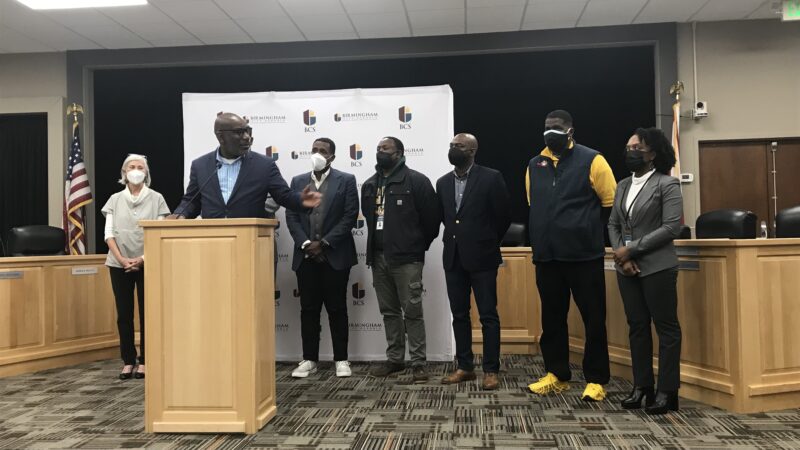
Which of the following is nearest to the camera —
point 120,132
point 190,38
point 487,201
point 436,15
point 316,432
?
point 316,432

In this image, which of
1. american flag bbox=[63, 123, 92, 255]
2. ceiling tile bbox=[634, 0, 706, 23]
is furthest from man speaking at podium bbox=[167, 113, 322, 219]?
ceiling tile bbox=[634, 0, 706, 23]

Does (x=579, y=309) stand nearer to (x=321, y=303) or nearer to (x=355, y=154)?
(x=321, y=303)

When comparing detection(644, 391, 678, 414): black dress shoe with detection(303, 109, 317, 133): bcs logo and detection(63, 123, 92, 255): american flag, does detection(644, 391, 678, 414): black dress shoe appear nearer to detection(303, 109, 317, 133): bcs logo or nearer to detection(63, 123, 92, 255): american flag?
detection(303, 109, 317, 133): bcs logo

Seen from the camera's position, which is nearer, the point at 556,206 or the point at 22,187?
the point at 556,206

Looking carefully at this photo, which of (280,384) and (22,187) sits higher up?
(22,187)

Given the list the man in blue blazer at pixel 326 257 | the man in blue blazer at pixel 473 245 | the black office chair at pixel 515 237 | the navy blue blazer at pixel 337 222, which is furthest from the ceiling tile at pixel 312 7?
the man in blue blazer at pixel 473 245

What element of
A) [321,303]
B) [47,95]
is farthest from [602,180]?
[47,95]

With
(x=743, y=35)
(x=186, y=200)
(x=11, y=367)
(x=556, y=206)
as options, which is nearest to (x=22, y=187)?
(x=11, y=367)

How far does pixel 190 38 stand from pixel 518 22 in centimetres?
361

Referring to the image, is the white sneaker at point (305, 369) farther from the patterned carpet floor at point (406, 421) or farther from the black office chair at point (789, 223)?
the black office chair at point (789, 223)

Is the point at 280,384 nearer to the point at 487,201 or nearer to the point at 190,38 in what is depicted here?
the point at 487,201

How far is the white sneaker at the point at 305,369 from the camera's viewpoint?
400 cm

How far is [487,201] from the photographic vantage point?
11.9 ft

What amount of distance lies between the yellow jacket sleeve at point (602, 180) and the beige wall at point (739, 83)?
3789 millimetres
